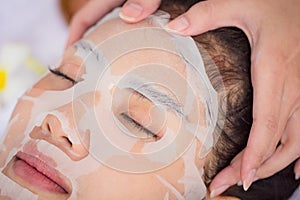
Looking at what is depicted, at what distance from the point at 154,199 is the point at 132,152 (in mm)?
103

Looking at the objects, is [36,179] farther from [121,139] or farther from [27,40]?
[27,40]

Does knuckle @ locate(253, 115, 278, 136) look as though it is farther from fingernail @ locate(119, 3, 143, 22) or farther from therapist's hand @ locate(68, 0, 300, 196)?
fingernail @ locate(119, 3, 143, 22)

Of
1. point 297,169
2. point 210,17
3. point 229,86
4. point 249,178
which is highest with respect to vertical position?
point 210,17

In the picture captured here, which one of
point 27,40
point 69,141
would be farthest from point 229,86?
point 27,40

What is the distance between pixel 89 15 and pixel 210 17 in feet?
1.39

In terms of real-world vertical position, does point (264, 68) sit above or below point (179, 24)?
below

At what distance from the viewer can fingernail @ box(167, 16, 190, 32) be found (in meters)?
1.07

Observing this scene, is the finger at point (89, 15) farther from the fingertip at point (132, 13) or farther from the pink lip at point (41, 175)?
Answer: the pink lip at point (41, 175)

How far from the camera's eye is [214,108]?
42.8 inches

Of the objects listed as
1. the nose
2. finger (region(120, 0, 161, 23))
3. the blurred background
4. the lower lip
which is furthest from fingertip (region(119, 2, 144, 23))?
the blurred background

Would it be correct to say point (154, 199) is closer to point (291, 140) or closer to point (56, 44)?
point (291, 140)

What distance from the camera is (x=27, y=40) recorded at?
176 centimetres

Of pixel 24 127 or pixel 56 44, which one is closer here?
pixel 24 127

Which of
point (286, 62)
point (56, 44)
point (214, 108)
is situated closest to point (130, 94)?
point (214, 108)
